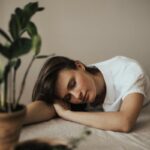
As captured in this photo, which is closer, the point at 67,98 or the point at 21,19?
the point at 21,19

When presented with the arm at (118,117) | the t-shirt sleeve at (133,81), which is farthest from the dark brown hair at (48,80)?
the t-shirt sleeve at (133,81)

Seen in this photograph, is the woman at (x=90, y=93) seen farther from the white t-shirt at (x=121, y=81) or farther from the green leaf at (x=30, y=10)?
the green leaf at (x=30, y=10)

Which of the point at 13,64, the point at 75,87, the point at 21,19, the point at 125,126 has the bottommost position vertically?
the point at 125,126

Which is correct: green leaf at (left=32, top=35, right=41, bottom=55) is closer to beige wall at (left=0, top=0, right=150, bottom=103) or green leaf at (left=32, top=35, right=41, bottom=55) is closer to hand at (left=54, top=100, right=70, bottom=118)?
hand at (left=54, top=100, right=70, bottom=118)

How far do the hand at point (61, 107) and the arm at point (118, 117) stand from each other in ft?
0.18

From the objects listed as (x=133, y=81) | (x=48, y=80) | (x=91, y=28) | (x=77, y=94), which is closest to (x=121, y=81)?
(x=133, y=81)

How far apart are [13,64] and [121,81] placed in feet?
2.42

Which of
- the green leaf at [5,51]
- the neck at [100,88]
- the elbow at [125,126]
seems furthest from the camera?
the neck at [100,88]

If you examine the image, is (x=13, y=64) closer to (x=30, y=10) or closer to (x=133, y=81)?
(x=30, y=10)

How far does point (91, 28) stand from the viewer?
1792 mm

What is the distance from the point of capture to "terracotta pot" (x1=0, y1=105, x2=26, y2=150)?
710 mm

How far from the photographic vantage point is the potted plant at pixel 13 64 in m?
0.70

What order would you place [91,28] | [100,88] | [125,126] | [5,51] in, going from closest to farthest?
[5,51] → [125,126] → [100,88] → [91,28]

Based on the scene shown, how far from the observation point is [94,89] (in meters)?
1.34
